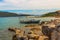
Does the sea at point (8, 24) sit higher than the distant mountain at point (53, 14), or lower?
lower

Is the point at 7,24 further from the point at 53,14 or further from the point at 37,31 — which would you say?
the point at 53,14

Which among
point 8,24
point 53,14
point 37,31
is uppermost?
point 53,14

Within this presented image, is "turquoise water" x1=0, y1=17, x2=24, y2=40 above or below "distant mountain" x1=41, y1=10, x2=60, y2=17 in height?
below

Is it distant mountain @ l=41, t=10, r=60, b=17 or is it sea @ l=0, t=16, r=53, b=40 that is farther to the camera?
distant mountain @ l=41, t=10, r=60, b=17

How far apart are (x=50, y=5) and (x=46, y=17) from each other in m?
0.28

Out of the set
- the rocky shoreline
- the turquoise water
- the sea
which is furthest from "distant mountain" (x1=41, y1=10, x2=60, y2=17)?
the turquoise water

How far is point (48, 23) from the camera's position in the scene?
3.61m

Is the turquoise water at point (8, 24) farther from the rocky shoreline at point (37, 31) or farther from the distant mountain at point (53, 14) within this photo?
the distant mountain at point (53, 14)

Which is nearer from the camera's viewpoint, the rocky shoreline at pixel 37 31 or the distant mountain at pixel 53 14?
the rocky shoreline at pixel 37 31

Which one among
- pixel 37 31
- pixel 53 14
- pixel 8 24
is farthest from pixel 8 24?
pixel 53 14

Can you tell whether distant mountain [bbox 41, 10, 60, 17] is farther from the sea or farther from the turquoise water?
the turquoise water

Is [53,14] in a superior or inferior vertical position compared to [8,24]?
superior

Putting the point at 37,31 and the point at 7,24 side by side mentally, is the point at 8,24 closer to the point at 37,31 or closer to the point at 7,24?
the point at 7,24

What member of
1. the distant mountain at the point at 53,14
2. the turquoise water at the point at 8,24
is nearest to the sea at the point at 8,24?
the turquoise water at the point at 8,24
